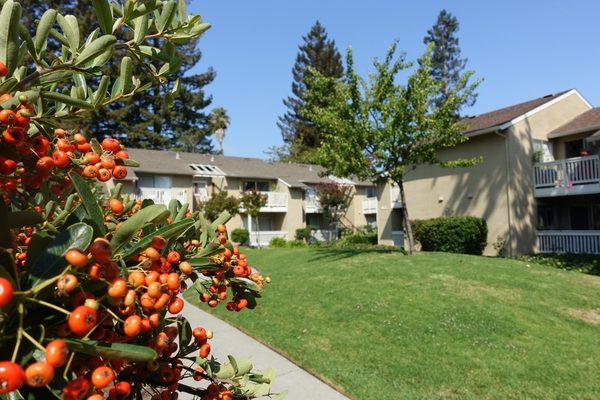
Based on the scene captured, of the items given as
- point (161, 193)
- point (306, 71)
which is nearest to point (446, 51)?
point (306, 71)

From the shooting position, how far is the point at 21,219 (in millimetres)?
1228

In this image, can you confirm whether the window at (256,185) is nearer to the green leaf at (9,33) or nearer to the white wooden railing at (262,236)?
the white wooden railing at (262,236)

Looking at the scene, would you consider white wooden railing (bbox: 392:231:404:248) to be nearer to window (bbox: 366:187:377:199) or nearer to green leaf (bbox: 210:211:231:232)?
window (bbox: 366:187:377:199)

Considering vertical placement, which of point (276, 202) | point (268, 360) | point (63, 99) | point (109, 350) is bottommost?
point (268, 360)

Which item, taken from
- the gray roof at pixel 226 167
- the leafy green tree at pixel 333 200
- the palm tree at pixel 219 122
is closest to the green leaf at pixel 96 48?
the gray roof at pixel 226 167

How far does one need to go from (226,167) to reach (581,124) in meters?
24.7

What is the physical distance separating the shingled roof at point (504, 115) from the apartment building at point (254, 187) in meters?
15.2

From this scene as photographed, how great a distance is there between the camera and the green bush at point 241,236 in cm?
3081

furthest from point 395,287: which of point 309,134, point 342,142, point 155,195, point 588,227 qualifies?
point 309,134

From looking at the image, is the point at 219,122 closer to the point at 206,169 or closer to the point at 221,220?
the point at 206,169

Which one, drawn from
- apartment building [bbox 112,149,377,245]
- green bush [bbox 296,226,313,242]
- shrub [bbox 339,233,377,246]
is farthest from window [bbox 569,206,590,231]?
green bush [bbox 296,226,313,242]

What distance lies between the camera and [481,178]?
69.5 feet

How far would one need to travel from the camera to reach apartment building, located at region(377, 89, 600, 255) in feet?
62.6

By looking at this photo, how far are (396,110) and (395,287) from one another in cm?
774
